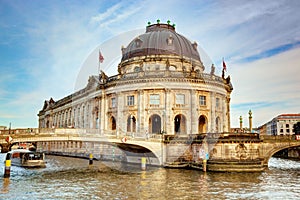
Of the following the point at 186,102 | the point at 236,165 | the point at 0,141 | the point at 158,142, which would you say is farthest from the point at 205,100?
the point at 0,141

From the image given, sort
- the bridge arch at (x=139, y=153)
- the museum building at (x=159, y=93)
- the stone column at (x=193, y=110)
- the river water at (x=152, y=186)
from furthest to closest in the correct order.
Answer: the museum building at (x=159, y=93) < the stone column at (x=193, y=110) < the bridge arch at (x=139, y=153) < the river water at (x=152, y=186)

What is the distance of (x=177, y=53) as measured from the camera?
59250 mm

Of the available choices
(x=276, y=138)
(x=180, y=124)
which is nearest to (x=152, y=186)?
(x=276, y=138)

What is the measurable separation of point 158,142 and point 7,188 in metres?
20.2

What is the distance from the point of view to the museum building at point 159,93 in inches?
1994

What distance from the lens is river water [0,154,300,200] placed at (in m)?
24.3

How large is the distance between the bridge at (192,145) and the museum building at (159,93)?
4.11 meters

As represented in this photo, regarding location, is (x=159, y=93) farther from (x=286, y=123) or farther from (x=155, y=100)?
(x=286, y=123)

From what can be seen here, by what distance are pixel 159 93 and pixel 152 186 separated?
24.2 metres

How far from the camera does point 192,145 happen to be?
1622 inches

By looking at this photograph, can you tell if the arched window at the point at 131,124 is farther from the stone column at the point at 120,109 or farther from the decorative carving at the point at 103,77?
the decorative carving at the point at 103,77

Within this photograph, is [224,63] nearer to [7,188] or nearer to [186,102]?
[186,102]

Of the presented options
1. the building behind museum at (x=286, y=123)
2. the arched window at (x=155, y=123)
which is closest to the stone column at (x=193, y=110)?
the arched window at (x=155, y=123)

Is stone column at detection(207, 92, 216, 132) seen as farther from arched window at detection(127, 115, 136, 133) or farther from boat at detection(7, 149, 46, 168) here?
boat at detection(7, 149, 46, 168)
